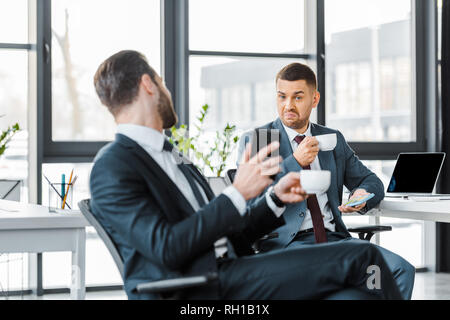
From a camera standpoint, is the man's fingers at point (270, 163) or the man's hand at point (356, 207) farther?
the man's hand at point (356, 207)

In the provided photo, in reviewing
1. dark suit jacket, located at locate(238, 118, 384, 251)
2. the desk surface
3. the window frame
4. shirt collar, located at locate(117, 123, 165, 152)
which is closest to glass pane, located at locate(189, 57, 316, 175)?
the window frame

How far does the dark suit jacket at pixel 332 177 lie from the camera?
8.68 feet

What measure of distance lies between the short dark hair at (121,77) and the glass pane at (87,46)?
2.91 m

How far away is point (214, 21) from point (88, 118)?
122 centimetres

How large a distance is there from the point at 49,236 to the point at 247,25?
3.18 meters

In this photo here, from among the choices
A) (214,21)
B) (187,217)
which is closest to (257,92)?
(214,21)

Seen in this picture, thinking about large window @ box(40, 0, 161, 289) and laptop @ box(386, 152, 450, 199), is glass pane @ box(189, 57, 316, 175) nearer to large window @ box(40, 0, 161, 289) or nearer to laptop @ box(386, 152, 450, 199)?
large window @ box(40, 0, 161, 289)

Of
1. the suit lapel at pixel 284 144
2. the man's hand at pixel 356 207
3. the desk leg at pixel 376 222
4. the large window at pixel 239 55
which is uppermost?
the large window at pixel 239 55

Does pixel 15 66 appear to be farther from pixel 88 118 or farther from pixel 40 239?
pixel 40 239

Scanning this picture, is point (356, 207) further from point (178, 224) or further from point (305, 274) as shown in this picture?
point (178, 224)

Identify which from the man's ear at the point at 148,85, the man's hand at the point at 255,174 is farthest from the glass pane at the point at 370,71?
the man's hand at the point at 255,174

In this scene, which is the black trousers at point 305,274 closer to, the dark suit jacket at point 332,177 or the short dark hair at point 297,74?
the dark suit jacket at point 332,177

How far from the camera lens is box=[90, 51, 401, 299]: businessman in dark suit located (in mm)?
1500

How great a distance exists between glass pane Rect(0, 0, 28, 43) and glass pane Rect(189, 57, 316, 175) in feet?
4.04
